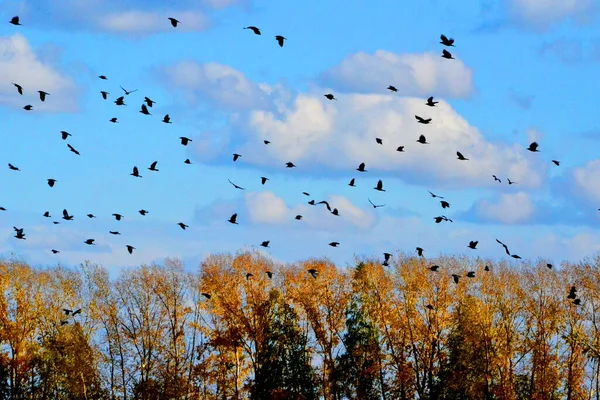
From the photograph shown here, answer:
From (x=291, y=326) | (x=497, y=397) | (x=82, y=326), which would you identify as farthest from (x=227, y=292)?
(x=497, y=397)

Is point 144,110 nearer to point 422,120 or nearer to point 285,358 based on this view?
point 422,120

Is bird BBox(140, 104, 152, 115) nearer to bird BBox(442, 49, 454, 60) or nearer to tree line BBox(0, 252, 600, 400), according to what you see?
bird BBox(442, 49, 454, 60)

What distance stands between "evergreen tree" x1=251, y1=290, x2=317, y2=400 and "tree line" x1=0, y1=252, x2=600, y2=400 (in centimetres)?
9

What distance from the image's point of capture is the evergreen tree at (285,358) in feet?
253

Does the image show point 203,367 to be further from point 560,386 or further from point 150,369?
point 560,386

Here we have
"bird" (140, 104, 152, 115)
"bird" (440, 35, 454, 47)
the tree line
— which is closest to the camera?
"bird" (440, 35, 454, 47)

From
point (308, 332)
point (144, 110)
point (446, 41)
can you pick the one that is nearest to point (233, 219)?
point (144, 110)

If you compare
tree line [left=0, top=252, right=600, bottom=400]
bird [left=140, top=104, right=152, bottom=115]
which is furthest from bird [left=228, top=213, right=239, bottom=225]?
tree line [left=0, top=252, right=600, bottom=400]

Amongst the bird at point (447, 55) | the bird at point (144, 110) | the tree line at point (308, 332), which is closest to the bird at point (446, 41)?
the bird at point (447, 55)

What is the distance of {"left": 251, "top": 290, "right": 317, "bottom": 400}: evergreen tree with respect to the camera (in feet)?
253

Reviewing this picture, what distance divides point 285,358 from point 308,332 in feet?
8.36

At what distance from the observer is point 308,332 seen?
78562mm

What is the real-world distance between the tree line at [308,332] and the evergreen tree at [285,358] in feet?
0.31

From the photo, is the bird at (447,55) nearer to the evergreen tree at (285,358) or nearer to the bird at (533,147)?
the bird at (533,147)
